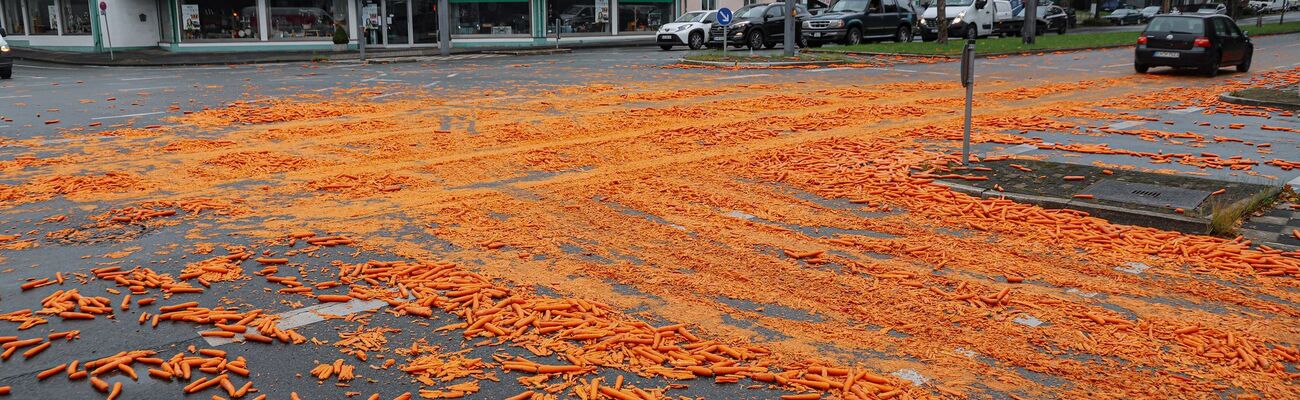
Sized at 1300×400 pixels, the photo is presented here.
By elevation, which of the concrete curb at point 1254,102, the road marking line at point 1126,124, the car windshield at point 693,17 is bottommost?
the road marking line at point 1126,124

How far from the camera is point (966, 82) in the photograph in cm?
1024

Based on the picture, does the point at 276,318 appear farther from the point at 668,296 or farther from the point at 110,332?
the point at 668,296

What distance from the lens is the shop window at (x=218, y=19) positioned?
39344 mm

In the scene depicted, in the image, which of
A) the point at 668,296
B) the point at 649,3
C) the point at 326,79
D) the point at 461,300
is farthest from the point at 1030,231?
the point at 649,3

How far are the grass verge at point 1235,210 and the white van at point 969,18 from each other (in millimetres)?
30550

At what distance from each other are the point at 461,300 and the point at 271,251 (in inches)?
77.2

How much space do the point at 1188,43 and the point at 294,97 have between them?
736 inches

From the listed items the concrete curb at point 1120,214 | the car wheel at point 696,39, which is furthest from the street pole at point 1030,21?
the concrete curb at point 1120,214

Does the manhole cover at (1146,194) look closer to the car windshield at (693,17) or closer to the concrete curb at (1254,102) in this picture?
the concrete curb at (1254,102)

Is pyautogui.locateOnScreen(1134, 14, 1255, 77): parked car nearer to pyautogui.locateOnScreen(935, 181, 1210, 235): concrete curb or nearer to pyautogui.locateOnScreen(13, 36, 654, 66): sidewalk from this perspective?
pyautogui.locateOnScreen(935, 181, 1210, 235): concrete curb

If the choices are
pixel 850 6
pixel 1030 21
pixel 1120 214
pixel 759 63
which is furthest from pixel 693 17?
pixel 1120 214

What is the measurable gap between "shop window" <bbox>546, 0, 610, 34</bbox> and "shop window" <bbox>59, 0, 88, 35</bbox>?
17.6 metres

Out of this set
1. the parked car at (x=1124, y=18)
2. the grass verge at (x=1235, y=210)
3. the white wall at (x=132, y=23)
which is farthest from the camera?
the parked car at (x=1124, y=18)

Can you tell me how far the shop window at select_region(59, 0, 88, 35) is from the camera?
39547mm
